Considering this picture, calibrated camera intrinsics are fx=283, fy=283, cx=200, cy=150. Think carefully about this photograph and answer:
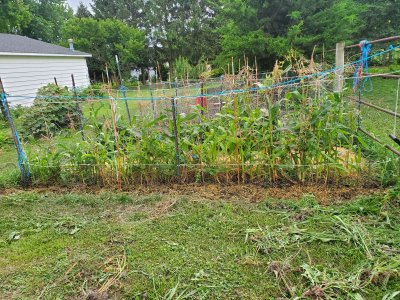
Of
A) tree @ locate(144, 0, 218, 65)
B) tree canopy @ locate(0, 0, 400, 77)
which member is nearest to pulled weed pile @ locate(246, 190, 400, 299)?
tree canopy @ locate(0, 0, 400, 77)

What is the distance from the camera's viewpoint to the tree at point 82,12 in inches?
1033

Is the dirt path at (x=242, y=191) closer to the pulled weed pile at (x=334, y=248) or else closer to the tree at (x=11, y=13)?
the pulled weed pile at (x=334, y=248)

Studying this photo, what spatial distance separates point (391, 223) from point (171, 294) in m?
1.69

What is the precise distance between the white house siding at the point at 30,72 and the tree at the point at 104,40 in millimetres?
5715

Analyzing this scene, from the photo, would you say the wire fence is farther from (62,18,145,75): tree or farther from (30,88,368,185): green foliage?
(62,18,145,75): tree

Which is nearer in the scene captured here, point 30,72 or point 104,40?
point 30,72

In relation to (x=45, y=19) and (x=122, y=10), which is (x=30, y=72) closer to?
(x=45, y=19)

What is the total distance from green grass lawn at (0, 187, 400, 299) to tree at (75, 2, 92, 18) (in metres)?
28.3

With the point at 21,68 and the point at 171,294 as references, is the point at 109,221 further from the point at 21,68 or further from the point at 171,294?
the point at 21,68

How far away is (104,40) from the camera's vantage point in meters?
19.1

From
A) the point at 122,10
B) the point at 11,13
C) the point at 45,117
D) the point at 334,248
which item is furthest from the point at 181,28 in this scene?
the point at 334,248

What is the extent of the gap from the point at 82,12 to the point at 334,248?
99.1 feet

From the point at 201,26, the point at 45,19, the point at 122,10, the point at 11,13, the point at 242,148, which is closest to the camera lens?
the point at 242,148

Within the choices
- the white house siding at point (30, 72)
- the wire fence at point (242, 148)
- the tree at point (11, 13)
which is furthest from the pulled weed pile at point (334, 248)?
the tree at point (11, 13)
